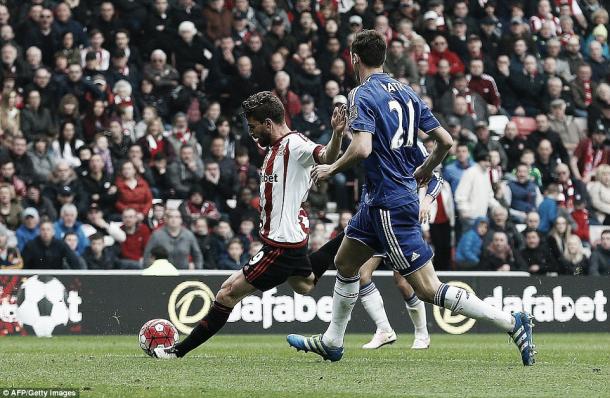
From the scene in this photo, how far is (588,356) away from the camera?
38.6 feet

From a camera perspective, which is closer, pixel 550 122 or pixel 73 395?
pixel 73 395

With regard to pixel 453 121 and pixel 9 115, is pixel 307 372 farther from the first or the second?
pixel 453 121

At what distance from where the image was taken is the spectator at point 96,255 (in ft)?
59.0

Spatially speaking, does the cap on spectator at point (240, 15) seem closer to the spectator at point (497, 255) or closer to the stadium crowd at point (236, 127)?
the stadium crowd at point (236, 127)

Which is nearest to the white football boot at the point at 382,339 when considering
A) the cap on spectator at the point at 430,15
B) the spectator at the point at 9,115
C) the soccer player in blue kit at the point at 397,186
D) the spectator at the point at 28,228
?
the soccer player in blue kit at the point at 397,186

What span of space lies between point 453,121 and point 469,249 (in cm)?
274

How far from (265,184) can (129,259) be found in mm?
8347

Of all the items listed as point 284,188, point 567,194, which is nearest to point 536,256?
point 567,194

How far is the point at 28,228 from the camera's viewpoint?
18.0 meters

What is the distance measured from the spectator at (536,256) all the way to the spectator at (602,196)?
1.96 meters

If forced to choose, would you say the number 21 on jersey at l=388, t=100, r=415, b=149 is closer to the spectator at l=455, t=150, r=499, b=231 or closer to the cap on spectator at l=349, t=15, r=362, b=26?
the spectator at l=455, t=150, r=499, b=231

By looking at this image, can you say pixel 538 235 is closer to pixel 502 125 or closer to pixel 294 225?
pixel 502 125

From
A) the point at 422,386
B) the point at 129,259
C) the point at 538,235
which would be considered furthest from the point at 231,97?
the point at 422,386

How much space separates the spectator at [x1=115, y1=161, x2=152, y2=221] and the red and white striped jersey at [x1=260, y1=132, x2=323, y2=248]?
8.63 m
